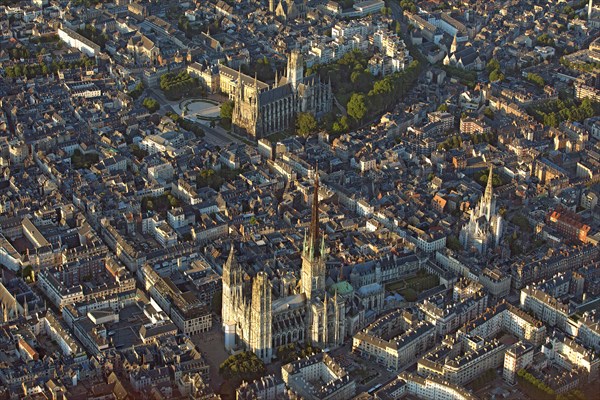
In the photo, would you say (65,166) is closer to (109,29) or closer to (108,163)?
(108,163)

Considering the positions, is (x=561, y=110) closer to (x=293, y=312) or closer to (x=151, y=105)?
(x=151, y=105)

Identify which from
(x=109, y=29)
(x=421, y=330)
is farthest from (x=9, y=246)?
(x=109, y=29)

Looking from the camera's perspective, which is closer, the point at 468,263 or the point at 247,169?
the point at 468,263

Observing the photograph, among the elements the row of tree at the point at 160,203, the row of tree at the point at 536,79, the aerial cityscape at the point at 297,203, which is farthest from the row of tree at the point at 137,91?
the row of tree at the point at 536,79

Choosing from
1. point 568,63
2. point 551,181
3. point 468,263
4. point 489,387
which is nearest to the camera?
point 489,387

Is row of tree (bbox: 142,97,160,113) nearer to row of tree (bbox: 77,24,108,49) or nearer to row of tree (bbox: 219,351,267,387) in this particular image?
row of tree (bbox: 77,24,108,49)

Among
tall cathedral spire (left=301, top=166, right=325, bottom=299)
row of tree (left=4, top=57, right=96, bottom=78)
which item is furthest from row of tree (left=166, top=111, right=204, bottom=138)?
tall cathedral spire (left=301, top=166, right=325, bottom=299)

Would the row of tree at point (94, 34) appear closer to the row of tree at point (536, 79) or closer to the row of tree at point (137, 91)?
the row of tree at point (137, 91)

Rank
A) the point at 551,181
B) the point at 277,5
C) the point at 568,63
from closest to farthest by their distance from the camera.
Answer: the point at 551,181
the point at 568,63
the point at 277,5
